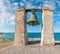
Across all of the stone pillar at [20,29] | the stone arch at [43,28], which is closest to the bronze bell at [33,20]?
the stone arch at [43,28]

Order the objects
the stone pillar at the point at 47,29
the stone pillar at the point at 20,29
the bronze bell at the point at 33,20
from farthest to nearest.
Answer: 1. the stone pillar at the point at 20,29
2. the stone pillar at the point at 47,29
3. the bronze bell at the point at 33,20

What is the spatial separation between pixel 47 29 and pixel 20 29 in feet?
7.70

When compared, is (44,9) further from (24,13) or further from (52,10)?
(24,13)

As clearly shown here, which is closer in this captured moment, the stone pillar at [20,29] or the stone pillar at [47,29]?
the stone pillar at [47,29]

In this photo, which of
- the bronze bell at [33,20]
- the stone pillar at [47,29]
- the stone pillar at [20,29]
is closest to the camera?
the bronze bell at [33,20]

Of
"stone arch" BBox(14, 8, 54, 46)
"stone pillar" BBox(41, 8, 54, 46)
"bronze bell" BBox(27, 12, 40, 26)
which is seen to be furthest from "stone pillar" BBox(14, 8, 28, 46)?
"stone pillar" BBox(41, 8, 54, 46)

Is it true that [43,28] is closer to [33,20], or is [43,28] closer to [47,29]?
[47,29]

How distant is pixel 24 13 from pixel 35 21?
1303mm

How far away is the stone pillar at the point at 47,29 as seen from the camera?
51.1ft

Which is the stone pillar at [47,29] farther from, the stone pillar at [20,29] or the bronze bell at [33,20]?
the stone pillar at [20,29]

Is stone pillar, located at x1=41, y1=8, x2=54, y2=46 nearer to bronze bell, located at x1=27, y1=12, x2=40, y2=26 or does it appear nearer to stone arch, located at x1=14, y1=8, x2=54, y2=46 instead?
stone arch, located at x1=14, y1=8, x2=54, y2=46

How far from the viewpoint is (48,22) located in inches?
616

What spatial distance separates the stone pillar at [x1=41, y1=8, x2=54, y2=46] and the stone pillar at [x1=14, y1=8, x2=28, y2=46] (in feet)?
5.44

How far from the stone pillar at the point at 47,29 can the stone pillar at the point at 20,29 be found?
1.66m
